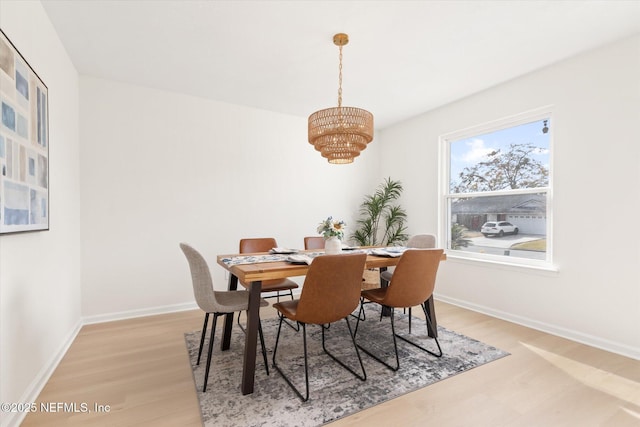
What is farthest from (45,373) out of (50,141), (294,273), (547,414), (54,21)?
(547,414)

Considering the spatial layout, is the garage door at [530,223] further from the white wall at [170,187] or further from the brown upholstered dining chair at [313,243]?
the white wall at [170,187]

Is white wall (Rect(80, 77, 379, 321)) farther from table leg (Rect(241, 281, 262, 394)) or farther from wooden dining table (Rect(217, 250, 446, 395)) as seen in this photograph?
table leg (Rect(241, 281, 262, 394))

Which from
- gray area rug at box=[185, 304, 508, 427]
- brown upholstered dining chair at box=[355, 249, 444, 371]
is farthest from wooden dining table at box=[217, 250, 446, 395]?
brown upholstered dining chair at box=[355, 249, 444, 371]

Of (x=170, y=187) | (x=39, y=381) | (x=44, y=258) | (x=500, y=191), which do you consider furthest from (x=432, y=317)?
(x=170, y=187)

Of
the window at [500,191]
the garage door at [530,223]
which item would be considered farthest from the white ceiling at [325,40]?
the garage door at [530,223]

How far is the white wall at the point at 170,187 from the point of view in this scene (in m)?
3.27

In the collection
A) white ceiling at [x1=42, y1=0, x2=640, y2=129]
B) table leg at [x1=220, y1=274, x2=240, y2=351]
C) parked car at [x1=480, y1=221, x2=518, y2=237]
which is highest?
white ceiling at [x1=42, y1=0, x2=640, y2=129]

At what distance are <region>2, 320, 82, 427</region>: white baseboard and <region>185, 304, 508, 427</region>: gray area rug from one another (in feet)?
2.96

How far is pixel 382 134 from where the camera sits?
5.18 meters

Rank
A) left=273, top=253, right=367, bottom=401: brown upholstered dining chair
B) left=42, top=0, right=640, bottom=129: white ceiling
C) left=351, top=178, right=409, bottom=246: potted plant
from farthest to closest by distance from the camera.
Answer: left=351, top=178, right=409, bottom=246: potted plant < left=42, top=0, right=640, bottom=129: white ceiling < left=273, top=253, right=367, bottom=401: brown upholstered dining chair

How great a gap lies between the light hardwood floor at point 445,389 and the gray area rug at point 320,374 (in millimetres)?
79

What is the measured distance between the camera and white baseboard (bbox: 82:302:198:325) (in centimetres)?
323

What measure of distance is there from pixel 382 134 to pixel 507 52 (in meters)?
2.53

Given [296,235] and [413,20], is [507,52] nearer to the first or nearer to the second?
[413,20]
